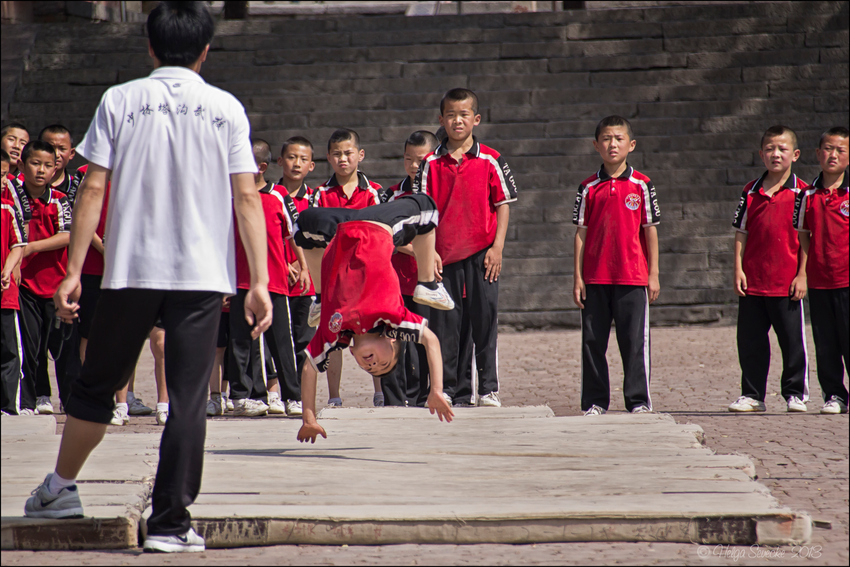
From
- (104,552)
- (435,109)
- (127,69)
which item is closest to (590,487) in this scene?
(104,552)

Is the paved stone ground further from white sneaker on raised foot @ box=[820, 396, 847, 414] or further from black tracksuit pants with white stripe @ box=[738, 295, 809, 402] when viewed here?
black tracksuit pants with white stripe @ box=[738, 295, 809, 402]

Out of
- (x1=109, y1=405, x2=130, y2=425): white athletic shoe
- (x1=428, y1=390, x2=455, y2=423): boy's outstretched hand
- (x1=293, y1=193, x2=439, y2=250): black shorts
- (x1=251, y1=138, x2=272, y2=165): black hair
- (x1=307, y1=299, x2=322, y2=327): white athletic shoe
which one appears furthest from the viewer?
(x1=251, y1=138, x2=272, y2=165): black hair

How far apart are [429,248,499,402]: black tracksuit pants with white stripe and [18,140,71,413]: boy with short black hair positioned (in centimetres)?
285

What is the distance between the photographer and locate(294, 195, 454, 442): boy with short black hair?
15.9 feet

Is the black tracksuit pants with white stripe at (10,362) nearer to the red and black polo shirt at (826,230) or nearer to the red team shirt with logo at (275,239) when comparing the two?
the red team shirt with logo at (275,239)

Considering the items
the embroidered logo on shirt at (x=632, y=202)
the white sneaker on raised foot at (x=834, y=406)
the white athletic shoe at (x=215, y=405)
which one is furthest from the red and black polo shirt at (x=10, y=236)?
the white sneaker on raised foot at (x=834, y=406)

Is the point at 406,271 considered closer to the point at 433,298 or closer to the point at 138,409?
the point at 433,298

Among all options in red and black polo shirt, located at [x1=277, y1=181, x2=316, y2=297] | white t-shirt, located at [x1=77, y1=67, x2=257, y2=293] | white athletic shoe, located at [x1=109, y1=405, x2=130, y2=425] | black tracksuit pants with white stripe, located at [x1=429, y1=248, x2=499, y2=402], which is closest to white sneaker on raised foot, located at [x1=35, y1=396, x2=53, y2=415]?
white athletic shoe, located at [x1=109, y1=405, x2=130, y2=425]

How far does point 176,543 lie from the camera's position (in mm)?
3348

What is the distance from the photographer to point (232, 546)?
3506 mm

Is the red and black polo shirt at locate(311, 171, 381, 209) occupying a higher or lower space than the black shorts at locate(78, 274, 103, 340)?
higher

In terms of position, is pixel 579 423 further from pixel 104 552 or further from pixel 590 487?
pixel 104 552

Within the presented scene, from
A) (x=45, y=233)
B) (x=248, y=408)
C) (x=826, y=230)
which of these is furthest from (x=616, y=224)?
(x=45, y=233)

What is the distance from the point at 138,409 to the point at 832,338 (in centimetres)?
527
